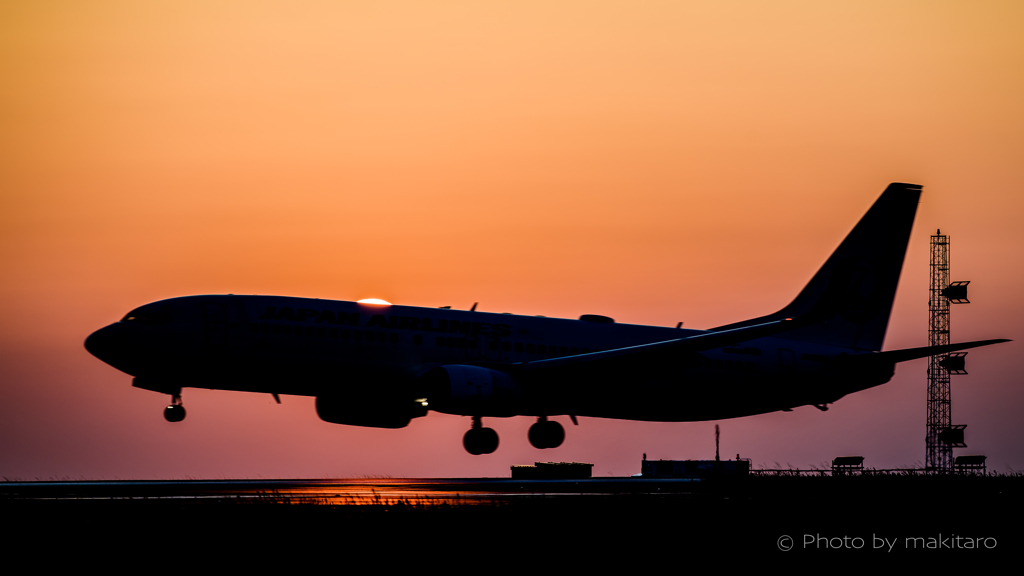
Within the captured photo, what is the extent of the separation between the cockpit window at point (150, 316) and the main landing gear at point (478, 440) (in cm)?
1303

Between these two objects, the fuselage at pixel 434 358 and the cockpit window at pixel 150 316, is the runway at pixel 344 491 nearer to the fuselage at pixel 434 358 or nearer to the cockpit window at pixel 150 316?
the fuselage at pixel 434 358

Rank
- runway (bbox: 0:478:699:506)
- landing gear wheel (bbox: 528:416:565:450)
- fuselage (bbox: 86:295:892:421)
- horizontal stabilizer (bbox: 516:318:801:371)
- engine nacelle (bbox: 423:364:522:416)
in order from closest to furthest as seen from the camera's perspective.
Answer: runway (bbox: 0:478:699:506) → fuselage (bbox: 86:295:892:421) → engine nacelle (bbox: 423:364:522:416) → horizontal stabilizer (bbox: 516:318:801:371) → landing gear wheel (bbox: 528:416:565:450)

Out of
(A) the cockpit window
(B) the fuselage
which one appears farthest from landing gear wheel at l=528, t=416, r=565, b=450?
(A) the cockpit window

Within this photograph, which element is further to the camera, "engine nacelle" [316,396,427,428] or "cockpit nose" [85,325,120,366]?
"engine nacelle" [316,396,427,428]

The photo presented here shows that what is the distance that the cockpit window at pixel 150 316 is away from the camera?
42.7 m

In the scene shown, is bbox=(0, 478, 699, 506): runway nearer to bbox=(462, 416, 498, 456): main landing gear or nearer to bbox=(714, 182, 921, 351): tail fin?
bbox=(462, 416, 498, 456): main landing gear

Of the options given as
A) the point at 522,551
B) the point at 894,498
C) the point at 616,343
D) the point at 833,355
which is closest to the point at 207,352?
the point at 616,343

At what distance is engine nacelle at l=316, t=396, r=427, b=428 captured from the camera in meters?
47.3

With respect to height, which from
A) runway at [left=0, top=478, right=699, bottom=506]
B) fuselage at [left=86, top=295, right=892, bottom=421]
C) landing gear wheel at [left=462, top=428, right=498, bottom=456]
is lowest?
runway at [left=0, top=478, right=699, bottom=506]

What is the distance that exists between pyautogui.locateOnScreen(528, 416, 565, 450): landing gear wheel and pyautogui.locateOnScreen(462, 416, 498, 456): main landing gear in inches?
130

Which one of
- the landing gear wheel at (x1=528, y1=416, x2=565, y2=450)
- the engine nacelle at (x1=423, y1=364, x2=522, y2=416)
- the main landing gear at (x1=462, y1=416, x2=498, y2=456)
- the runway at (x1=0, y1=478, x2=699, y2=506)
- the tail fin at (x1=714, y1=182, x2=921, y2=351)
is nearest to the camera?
the runway at (x1=0, y1=478, x2=699, y2=506)

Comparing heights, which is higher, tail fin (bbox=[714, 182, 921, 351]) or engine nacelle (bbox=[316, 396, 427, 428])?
tail fin (bbox=[714, 182, 921, 351])

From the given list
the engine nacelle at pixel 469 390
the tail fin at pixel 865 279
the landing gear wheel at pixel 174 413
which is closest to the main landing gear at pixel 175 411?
the landing gear wheel at pixel 174 413

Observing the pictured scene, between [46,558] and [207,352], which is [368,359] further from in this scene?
[46,558]
